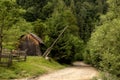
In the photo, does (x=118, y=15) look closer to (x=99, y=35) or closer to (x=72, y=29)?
(x=99, y=35)

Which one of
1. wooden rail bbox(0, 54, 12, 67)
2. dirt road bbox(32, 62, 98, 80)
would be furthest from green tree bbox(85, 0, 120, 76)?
A: wooden rail bbox(0, 54, 12, 67)

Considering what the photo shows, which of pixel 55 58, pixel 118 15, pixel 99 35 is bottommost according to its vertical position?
pixel 55 58

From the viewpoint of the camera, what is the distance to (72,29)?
11006 cm

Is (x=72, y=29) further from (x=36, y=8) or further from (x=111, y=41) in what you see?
(x=111, y=41)

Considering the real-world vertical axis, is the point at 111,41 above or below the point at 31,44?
above

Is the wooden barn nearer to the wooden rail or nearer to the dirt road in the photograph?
the dirt road

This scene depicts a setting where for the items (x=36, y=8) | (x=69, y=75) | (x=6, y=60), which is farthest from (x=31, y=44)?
(x=36, y=8)

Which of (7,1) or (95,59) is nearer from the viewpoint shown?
(7,1)

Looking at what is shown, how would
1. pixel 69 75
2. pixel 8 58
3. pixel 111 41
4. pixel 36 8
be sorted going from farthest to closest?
1. pixel 36 8
2. pixel 69 75
3. pixel 8 58
4. pixel 111 41

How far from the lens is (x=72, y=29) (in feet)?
361

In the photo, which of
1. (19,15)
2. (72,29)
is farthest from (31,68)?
(72,29)

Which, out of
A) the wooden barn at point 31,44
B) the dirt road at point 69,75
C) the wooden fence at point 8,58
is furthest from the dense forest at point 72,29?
the dirt road at point 69,75

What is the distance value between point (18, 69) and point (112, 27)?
1787 cm

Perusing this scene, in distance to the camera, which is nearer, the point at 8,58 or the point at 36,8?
the point at 8,58
